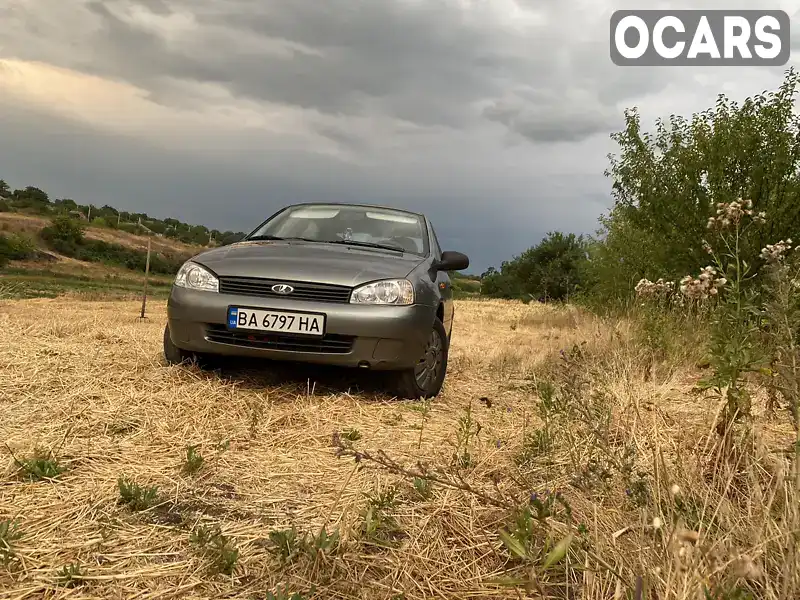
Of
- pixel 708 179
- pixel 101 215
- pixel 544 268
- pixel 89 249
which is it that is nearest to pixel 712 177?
pixel 708 179

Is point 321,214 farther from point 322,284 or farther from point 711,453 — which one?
point 711,453

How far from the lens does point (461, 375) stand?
5738mm

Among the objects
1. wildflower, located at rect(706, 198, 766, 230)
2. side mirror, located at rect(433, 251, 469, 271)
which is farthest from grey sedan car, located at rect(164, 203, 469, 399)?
wildflower, located at rect(706, 198, 766, 230)

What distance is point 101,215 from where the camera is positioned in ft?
283

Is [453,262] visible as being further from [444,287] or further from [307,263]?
[307,263]

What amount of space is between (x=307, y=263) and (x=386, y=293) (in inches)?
23.7

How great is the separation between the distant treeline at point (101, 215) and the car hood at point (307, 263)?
6525cm

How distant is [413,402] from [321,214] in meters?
2.19

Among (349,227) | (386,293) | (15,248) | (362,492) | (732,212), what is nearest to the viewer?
(362,492)

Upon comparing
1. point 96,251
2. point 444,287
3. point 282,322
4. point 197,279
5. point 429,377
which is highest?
point 444,287

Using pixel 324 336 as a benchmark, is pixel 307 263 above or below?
above

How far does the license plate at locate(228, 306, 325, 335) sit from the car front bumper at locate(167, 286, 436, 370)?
34mm

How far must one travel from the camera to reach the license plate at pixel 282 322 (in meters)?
3.86

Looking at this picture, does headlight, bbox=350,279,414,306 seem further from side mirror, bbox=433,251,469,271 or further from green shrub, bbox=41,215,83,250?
green shrub, bbox=41,215,83,250
